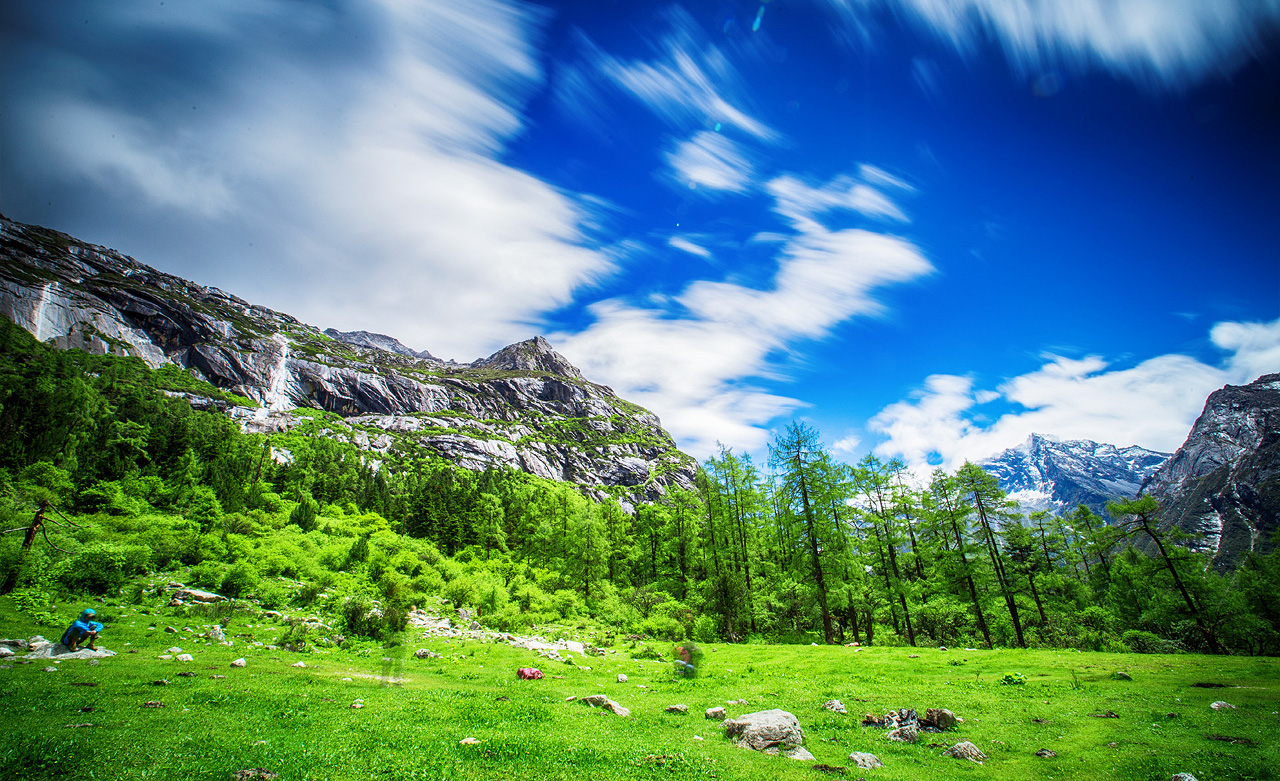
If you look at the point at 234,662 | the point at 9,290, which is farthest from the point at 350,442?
the point at 234,662

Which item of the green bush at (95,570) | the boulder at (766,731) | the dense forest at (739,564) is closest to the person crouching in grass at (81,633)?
the dense forest at (739,564)

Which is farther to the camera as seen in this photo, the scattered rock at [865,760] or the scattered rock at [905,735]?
the scattered rock at [905,735]

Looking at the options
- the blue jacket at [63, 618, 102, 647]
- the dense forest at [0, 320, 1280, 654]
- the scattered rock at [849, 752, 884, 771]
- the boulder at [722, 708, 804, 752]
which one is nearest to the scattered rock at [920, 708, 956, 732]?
the scattered rock at [849, 752, 884, 771]

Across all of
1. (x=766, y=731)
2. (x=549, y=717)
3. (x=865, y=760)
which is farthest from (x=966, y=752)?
(x=549, y=717)

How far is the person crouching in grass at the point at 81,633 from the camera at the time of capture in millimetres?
16062

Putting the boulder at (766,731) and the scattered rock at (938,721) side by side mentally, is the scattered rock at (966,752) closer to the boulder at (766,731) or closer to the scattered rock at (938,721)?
the scattered rock at (938,721)

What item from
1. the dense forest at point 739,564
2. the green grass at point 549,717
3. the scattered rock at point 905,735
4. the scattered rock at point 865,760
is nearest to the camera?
the green grass at point 549,717

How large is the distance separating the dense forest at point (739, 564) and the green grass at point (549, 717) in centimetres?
944

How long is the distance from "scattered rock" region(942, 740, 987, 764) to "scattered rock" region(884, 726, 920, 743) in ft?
3.45

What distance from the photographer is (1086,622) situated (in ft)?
130

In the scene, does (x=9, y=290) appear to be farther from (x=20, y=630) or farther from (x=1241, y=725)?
(x=1241, y=725)

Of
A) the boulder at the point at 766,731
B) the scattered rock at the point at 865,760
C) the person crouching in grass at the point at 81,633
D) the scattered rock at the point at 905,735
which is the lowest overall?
the scattered rock at the point at 905,735

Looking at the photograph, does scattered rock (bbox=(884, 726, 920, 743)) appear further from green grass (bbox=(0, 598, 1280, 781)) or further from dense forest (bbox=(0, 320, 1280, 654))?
dense forest (bbox=(0, 320, 1280, 654))

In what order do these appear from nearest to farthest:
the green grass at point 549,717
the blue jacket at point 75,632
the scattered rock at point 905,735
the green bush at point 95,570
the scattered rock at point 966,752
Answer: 1. the green grass at point 549,717
2. the scattered rock at point 966,752
3. the scattered rock at point 905,735
4. the blue jacket at point 75,632
5. the green bush at point 95,570
